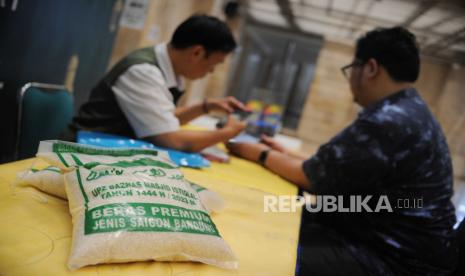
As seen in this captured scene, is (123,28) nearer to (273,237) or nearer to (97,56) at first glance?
(97,56)

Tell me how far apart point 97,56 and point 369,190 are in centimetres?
220

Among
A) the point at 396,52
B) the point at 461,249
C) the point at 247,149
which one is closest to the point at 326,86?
the point at 247,149

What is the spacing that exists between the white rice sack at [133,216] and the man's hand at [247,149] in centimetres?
105

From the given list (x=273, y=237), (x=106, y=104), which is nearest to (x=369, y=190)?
(x=273, y=237)

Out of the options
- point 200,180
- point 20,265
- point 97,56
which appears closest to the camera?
point 20,265

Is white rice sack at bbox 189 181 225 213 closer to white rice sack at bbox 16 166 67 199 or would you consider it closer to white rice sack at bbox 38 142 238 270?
white rice sack at bbox 38 142 238 270

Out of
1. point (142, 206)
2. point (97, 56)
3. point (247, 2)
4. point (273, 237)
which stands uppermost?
point (247, 2)

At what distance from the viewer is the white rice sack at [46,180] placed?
0.67 meters

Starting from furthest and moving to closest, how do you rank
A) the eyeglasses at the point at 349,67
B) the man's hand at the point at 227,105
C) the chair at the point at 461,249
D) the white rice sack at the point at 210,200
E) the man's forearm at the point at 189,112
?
1. the man's forearm at the point at 189,112
2. the man's hand at the point at 227,105
3. the eyeglasses at the point at 349,67
4. the chair at the point at 461,249
5. the white rice sack at the point at 210,200

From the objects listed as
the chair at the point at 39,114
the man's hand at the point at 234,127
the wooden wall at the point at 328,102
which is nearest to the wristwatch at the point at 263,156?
the man's hand at the point at 234,127

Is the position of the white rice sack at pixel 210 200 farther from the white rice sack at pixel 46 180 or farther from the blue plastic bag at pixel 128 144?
the blue plastic bag at pixel 128 144

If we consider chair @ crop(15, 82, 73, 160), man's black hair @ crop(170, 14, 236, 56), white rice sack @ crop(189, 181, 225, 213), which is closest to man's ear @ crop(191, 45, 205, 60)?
man's black hair @ crop(170, 14, 236, 56)

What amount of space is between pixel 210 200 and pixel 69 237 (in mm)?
345

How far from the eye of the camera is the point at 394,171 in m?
1.15
